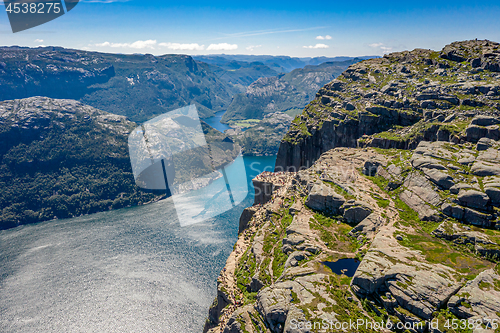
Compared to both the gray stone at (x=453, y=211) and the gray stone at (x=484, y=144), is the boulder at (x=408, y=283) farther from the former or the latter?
the gray stone at (x=484, y=144)

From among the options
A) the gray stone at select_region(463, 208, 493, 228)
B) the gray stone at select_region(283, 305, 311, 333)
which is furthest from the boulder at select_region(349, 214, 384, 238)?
the gray stone at select_region(283, 305, 311, 333)

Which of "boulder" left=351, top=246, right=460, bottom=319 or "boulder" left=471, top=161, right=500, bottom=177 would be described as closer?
"boulder" left=351, top=246, right=460, bottom=319

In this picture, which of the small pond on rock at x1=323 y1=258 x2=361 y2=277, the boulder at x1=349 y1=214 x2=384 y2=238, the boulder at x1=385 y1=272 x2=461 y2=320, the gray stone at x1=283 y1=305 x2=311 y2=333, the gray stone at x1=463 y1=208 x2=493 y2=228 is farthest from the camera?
the boulder at x1=349 y1=214 x2=384 y2=238

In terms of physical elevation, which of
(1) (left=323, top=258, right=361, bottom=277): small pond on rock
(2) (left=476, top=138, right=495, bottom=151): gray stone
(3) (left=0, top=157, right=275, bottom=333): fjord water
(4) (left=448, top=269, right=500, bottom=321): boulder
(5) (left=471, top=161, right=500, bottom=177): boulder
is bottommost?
(3) (left=0, top=157, right=275, bottom=333): fjord water

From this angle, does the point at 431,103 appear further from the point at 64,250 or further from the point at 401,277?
the point at 64,250

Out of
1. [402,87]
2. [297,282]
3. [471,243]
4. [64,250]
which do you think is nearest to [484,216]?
Result: [471,243]

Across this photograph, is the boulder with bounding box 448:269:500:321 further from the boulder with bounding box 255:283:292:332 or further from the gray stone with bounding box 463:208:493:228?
the boulder with bounding box 255:283:292:332
